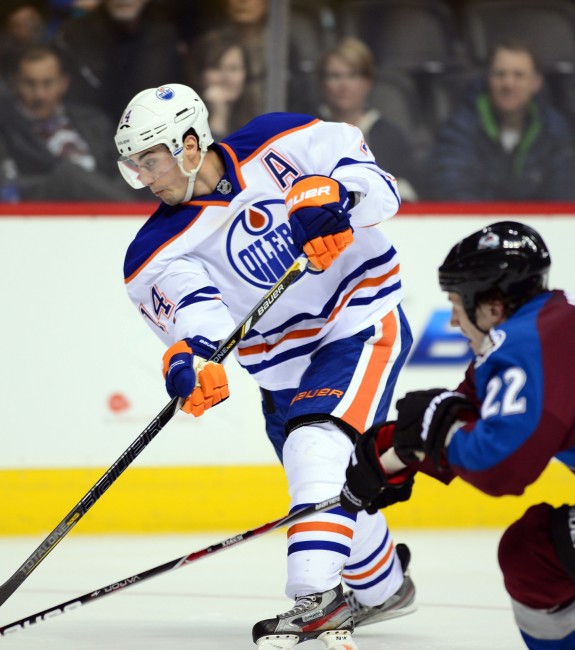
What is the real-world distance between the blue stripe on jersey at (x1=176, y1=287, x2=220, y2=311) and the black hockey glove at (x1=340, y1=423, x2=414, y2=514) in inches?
30.2

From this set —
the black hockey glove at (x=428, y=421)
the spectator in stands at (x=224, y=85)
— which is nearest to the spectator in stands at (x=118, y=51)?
the spectator in stands at (x=224, y=85)

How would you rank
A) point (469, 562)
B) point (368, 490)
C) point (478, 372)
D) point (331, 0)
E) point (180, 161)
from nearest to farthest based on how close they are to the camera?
point (478, 372), point (368, 490), point (180, 161), point (469, 562), point (331, 0)

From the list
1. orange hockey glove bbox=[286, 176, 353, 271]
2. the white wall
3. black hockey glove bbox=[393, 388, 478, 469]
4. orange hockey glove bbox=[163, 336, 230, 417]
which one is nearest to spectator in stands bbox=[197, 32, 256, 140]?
the white wall

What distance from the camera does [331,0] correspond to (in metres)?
5.15

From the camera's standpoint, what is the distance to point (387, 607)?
3164 millimetres

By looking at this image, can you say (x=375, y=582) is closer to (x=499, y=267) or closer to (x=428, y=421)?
(x=428, y=421)

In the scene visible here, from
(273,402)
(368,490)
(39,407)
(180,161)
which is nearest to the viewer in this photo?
(368,490)

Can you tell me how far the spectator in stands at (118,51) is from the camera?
16.2ft

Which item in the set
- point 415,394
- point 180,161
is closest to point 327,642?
point 415,394

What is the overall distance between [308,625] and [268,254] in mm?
879

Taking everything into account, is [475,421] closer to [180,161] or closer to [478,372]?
[478,372]

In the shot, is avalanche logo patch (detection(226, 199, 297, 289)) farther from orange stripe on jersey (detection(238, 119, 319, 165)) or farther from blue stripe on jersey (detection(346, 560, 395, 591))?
blue stripe on jersey (detection(346, 560, 395, 591))

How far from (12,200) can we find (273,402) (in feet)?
6.48

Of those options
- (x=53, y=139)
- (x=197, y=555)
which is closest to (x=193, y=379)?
(x=197, y=555)
